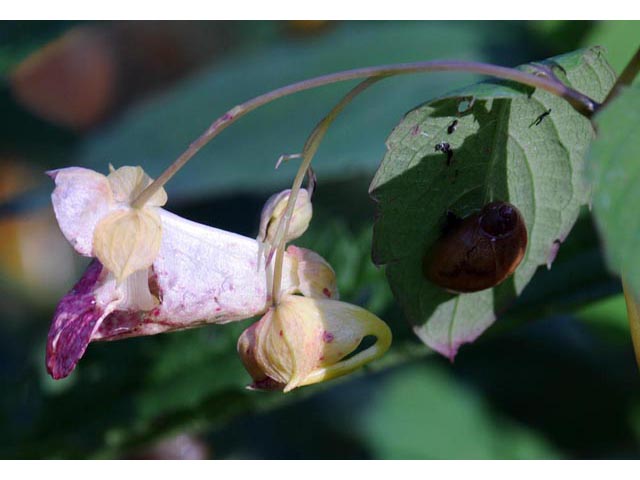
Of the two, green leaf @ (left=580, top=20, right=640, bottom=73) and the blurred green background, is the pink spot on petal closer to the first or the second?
the blurred green background

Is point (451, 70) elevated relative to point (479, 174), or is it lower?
elevated

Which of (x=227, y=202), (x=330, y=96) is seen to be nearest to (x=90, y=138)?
(x=227, y=202)

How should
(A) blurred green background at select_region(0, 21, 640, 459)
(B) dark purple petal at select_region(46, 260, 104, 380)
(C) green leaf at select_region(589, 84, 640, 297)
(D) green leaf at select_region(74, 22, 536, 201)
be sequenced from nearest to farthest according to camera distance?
(C) green leaf at select_region(589, 84, 640, 297), (B) dark purple petal at select_region(46, 260, 104, 380), (A) blurred green background at select_region(0, 21, 640, 459), (D) green leaf at select_region(74, 22, 536, 201)

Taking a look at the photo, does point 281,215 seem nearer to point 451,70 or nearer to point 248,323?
point 451,70

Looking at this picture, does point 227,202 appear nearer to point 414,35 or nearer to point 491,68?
point 414,35

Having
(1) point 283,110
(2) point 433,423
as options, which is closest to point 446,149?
(1) point 283,110

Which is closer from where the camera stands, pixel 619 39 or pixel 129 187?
pixel 129 187

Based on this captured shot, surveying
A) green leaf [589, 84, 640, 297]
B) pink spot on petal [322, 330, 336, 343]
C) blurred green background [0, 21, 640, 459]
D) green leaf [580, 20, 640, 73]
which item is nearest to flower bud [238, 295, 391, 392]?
pink spot on petal [322, 330, 336, 343]
